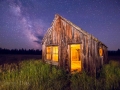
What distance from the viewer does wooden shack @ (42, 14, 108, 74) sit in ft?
33.9

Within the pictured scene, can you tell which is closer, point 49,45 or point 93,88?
point 93,88

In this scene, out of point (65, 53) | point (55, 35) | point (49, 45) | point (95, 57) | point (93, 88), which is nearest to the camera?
point (93, 88)

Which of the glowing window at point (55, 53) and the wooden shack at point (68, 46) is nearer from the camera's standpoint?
the wooden shack at point (68, 46)

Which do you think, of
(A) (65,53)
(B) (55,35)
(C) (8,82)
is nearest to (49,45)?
(B) (55,35)

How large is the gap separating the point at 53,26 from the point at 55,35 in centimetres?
113

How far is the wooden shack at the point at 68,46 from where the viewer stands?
407 inches

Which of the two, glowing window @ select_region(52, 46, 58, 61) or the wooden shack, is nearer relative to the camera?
the wooden shack

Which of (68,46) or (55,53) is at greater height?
(68,46)

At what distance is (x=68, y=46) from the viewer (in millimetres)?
11930

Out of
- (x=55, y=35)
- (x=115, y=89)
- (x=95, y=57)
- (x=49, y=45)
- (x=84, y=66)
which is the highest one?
(x=55, y=35)

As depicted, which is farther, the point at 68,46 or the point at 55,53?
the point at 55,53

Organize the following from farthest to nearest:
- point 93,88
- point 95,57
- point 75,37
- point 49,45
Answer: point 49,45
point 75,37
point 95,57
point 93,88

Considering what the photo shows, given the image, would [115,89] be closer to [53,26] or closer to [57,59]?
[57,59]

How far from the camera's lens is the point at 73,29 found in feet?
38.1
